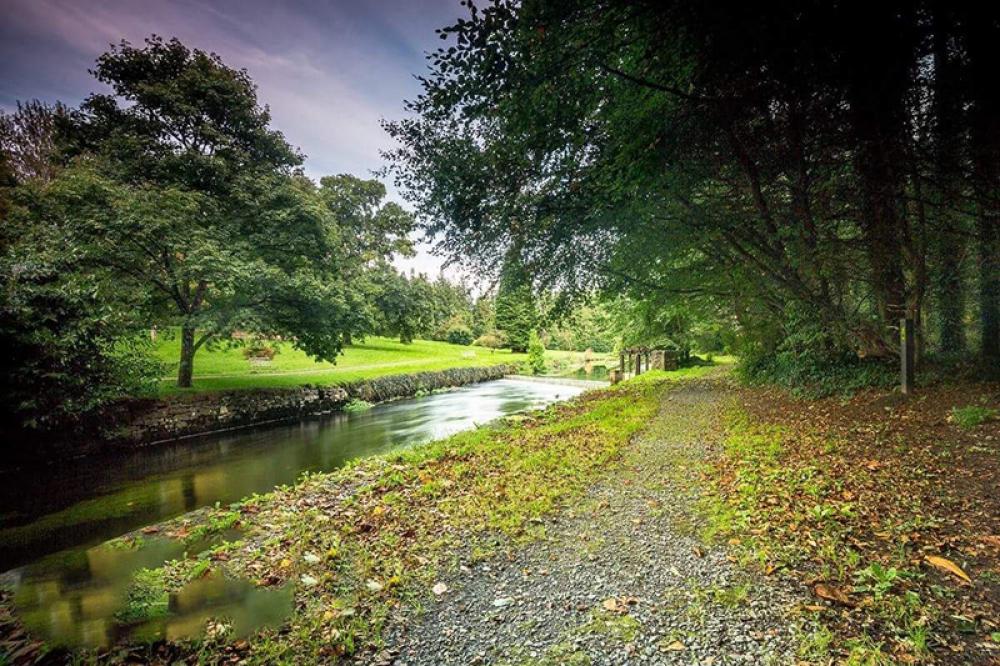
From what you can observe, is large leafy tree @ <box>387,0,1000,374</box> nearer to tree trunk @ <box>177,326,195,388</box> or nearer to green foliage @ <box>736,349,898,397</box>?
green foliage @ <box>736,349,898,397</box>

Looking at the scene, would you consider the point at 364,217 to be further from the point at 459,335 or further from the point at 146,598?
the point at 146,598

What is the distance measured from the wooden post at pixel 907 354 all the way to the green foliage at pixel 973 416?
1.85 metres

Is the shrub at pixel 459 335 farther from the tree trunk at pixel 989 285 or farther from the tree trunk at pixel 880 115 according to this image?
the tree trunk at pixel 989 285

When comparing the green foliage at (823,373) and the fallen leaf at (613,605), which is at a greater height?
the green foliage at (823,373)

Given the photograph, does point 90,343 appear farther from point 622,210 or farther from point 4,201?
point 622,210

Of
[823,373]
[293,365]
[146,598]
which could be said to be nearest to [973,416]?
[823,373]

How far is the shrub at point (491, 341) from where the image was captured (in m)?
44.7

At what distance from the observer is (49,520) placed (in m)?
6.51

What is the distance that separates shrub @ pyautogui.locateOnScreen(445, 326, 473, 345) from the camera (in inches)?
1813

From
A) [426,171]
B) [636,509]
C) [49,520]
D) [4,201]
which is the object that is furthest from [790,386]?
[4,201]

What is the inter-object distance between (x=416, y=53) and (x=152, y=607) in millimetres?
6945

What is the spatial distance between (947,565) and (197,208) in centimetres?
1685

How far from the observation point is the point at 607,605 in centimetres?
288

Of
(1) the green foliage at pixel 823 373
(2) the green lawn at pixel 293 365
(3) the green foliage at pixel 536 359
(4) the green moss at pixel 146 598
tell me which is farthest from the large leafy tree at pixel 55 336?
(3) the green foliage at pixel 536 359
